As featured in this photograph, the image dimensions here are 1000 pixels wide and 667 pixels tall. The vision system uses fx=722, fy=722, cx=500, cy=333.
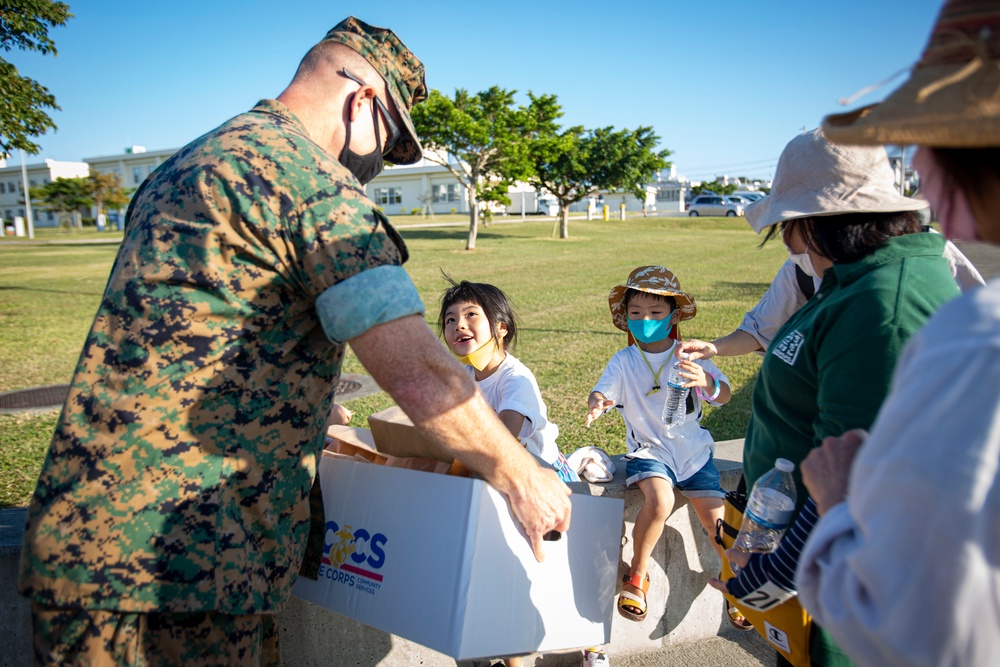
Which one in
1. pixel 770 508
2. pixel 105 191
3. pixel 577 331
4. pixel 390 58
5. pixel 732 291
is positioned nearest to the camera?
pixel 770 508

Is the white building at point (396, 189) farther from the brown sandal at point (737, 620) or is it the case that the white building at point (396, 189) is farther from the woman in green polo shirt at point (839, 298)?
the woman in green polo shirt at point (839, 298)

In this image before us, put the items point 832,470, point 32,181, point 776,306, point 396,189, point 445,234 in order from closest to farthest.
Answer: point 832,470
point 776,306
point 445,234
point 396,189
point 32,181

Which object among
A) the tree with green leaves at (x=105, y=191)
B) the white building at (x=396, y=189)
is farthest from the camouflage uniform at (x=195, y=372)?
the tree with green leaves at (x=105, y=191)

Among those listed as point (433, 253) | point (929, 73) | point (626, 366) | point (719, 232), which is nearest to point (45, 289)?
point (433, 253)

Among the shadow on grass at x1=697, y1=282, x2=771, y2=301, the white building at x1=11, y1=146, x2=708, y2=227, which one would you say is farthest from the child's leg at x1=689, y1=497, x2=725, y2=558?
the white building at x1=11, y1=146, x2=708, y2=227

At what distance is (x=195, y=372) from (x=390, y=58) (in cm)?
113

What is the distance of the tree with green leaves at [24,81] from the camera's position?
416 inches

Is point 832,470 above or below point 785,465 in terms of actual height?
above

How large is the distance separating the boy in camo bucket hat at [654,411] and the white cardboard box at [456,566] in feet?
2.63

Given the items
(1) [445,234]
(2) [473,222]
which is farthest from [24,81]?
(1) [445,234]

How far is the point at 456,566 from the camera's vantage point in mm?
2004

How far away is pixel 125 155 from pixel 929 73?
111113 mm

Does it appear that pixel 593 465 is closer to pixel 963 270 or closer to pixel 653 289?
pixel 653 289

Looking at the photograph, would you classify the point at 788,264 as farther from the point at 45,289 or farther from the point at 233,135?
the point at 45,289
